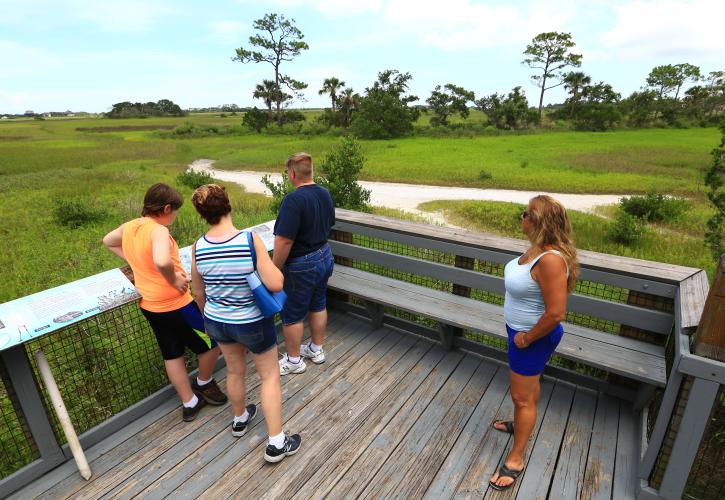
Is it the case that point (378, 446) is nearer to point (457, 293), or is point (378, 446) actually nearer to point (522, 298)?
point (522, 298)

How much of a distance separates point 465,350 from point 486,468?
1.26m

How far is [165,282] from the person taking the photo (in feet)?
8.28

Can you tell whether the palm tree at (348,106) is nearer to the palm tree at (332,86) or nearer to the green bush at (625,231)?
the palm tree at (332,86)

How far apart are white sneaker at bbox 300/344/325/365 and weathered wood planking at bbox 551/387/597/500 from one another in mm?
1866

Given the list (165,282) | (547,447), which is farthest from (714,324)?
(165,282)

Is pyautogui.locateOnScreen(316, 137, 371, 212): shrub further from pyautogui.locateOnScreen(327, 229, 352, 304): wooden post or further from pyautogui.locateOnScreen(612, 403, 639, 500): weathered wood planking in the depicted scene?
pyautogui.locateOnScreen(612, 403, 639, 500): weathered wood planking

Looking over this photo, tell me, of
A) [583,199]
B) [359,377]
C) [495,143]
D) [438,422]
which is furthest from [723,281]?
[495,143]

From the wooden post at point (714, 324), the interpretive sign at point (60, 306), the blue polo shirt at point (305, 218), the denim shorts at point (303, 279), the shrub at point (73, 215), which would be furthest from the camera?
the shrub at point (73, 215)

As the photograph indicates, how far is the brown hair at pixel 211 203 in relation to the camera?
2.12 metres

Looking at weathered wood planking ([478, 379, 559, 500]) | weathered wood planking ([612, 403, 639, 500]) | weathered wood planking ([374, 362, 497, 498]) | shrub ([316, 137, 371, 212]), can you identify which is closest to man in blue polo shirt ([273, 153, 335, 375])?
weathered wood planking ([374, 362, 497, 498])

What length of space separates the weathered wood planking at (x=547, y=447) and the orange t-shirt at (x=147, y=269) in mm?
2348

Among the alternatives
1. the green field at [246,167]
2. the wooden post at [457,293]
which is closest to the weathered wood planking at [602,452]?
the wooden post at [457,293]

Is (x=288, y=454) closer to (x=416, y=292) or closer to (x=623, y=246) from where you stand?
(x=416, y=292)

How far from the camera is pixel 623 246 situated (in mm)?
9047
